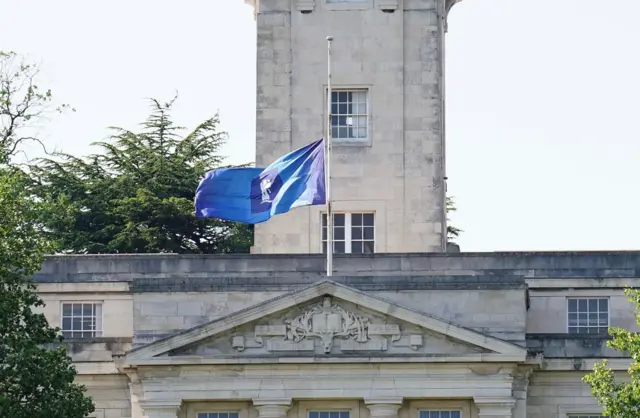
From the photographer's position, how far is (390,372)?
275ft

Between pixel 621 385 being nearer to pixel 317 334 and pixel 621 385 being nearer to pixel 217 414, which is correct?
pixel 317 334

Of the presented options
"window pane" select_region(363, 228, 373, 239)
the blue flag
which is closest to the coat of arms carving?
the blue flag

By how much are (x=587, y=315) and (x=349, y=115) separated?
10.1m

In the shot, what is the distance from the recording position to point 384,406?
276 ft

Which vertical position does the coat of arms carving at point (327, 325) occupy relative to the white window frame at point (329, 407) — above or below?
above

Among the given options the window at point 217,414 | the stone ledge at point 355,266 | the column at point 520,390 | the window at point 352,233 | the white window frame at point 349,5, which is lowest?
the window at point 217,414

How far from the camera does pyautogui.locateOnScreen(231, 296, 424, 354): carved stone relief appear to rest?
275 feet

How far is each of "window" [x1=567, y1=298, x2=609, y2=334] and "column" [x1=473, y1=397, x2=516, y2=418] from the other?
5.68 meters

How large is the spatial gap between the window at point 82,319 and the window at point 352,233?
7.67m

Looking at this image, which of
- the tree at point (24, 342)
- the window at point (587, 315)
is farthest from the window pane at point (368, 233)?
the tree at point (24, 342)

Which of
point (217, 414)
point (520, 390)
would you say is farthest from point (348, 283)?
point (520, 390)

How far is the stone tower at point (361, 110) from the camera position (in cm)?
9156

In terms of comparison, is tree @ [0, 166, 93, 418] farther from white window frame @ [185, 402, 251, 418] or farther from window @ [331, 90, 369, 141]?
window @ [331, 90, 369, 141]

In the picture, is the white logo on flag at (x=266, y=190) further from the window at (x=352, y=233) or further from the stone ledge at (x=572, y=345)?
the stone ledge at (x=572, y=345)
